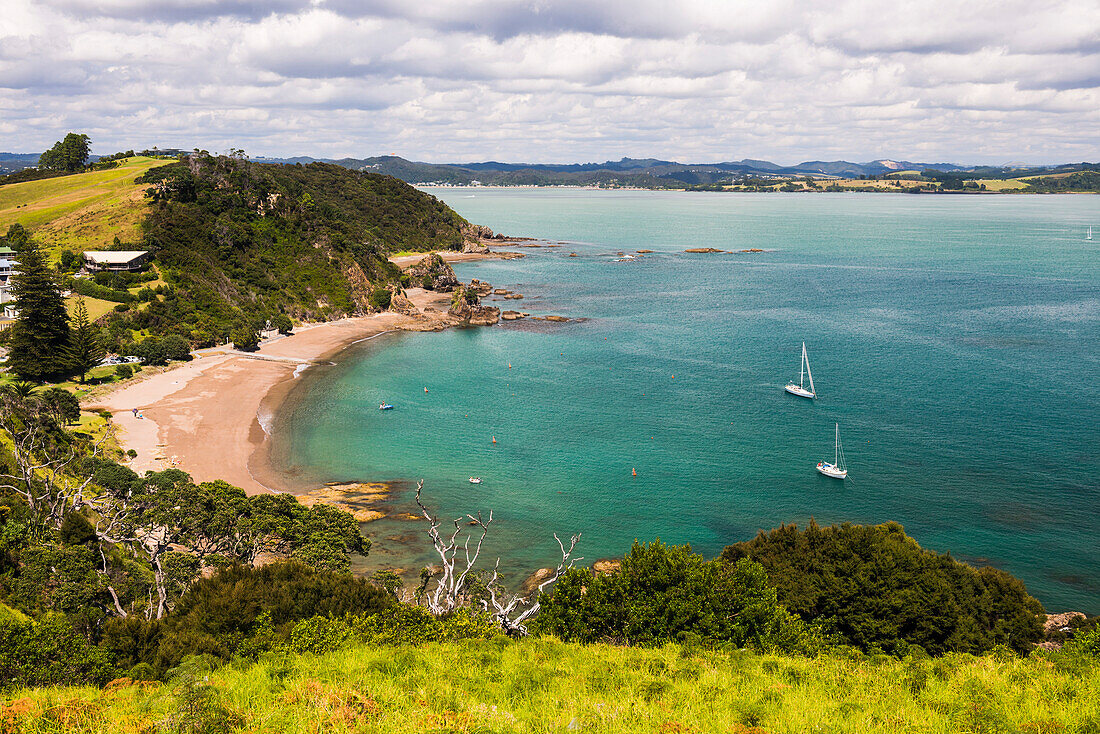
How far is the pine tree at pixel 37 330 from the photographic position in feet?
221

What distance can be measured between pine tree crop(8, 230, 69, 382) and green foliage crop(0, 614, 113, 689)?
5963 cm

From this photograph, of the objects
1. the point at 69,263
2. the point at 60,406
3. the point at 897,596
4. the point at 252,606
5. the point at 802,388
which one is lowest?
the point at 897,596

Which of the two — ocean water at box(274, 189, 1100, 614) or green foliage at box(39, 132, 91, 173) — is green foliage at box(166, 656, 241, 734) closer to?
ocean water at box(274, 189, 1100, 614)

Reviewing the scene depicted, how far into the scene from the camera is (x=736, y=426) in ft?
213

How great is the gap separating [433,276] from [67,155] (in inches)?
3609

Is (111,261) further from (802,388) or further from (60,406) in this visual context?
(802,388)

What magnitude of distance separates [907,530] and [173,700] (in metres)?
45.4

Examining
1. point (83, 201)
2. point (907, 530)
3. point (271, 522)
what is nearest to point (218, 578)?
point (271, 522)

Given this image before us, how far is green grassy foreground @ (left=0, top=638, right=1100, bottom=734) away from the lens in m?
13.5

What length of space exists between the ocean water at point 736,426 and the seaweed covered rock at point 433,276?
32.3 meters

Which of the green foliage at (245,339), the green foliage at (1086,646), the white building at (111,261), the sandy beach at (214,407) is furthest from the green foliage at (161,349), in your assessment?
the green foliage at (1086,646)

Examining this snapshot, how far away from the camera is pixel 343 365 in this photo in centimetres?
9006

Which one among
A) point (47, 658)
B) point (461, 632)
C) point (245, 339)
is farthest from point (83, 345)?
point (461, 632)

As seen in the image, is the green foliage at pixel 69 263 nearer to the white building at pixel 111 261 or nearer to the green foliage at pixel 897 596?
the white building at pixel 111 261
